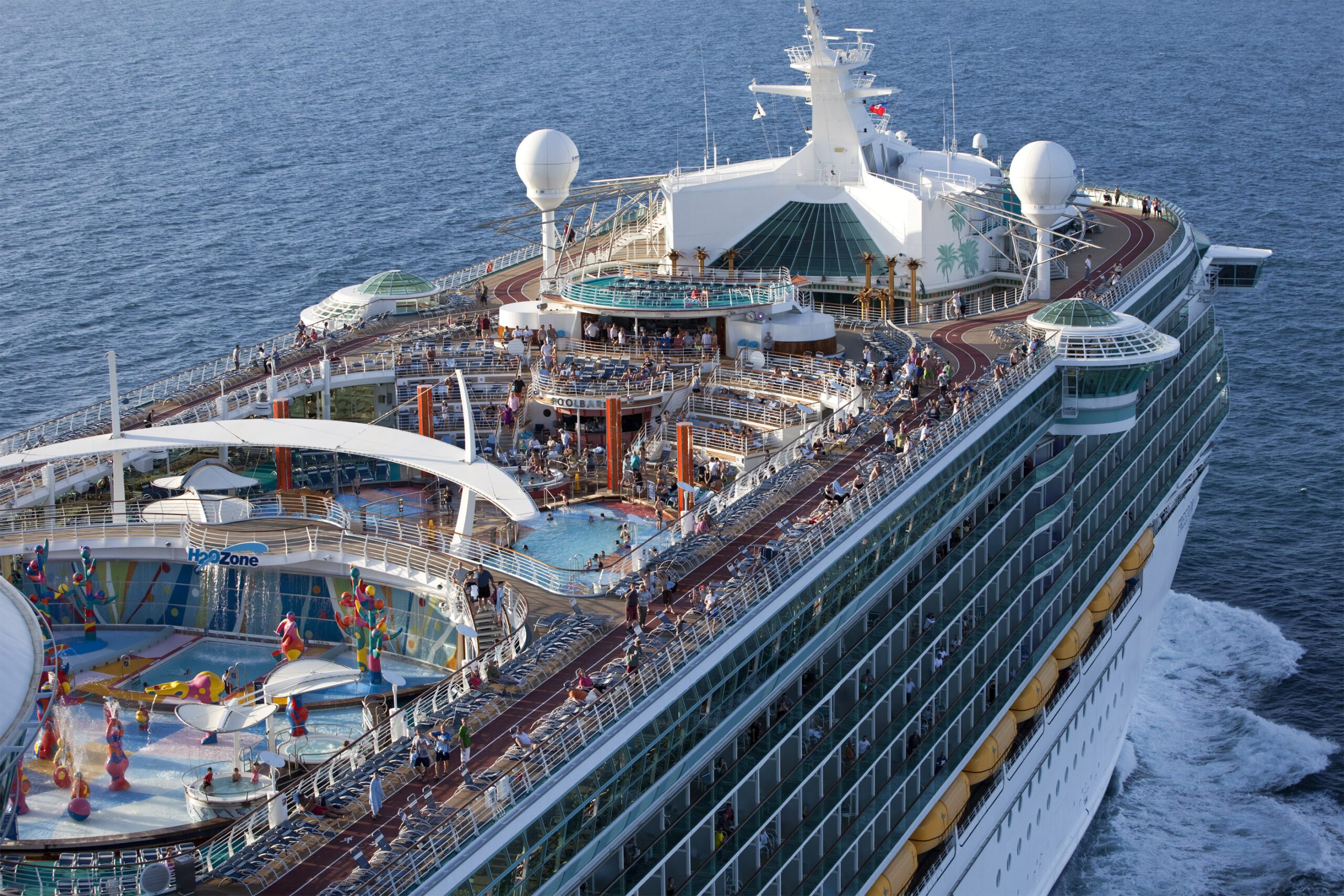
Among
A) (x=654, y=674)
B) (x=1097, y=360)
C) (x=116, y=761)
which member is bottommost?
(x=116, y=761)

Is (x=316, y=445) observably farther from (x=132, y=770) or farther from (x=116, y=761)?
(x=116, y=761)

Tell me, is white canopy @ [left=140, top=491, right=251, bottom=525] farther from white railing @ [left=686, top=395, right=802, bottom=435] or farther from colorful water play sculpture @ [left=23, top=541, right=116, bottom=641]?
white railing @ [left=686, top=395, right=802, bottom=435]

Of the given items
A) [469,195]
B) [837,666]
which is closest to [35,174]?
[469,195]

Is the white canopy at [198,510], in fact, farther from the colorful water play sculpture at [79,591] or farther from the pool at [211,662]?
the pool at [211,662]

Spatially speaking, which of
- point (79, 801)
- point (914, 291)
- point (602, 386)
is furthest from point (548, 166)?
point (79, 801)

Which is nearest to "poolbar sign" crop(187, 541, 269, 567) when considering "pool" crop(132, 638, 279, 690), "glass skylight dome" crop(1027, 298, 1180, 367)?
"pool" crop(132, 638, 279, 690)

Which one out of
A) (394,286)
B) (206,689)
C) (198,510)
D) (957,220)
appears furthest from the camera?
(394,286)

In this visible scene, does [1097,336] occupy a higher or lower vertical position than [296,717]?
higher
